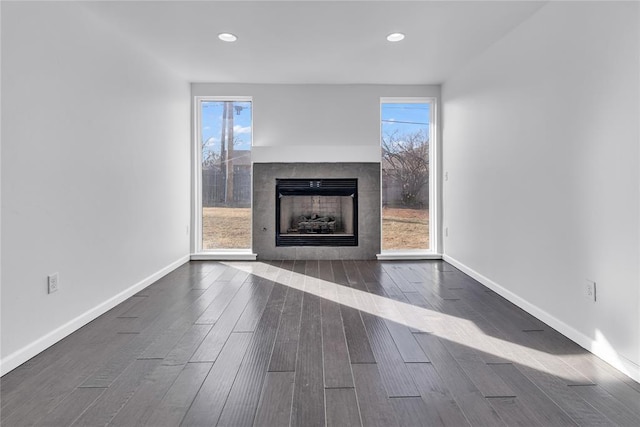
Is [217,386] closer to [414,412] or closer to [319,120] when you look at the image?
[414,412]

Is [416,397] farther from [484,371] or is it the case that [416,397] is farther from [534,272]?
[534,272]

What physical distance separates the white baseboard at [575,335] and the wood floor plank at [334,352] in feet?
4.68

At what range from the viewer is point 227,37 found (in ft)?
11.4

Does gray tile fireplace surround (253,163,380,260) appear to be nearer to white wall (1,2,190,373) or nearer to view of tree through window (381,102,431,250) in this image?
view of tree through window (381,102,431,250)

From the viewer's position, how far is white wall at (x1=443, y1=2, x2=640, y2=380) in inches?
80.2

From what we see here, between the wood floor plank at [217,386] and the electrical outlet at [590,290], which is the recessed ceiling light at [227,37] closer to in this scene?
the wood floor plank at [217,386]

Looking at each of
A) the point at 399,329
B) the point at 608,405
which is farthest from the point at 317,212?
the point at 608,405

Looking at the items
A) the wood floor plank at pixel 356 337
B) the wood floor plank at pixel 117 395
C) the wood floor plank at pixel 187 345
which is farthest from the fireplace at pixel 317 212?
the wood floor plank at pixel 117 395

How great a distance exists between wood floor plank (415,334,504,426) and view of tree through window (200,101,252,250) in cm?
344

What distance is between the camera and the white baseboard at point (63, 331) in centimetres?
204

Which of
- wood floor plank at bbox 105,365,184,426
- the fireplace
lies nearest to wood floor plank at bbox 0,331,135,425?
wood floor plank at bbox 105,365,184,426

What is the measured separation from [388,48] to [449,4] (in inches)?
37.8

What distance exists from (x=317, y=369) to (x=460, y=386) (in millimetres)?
703

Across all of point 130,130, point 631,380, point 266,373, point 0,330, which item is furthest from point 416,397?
point 130,130
